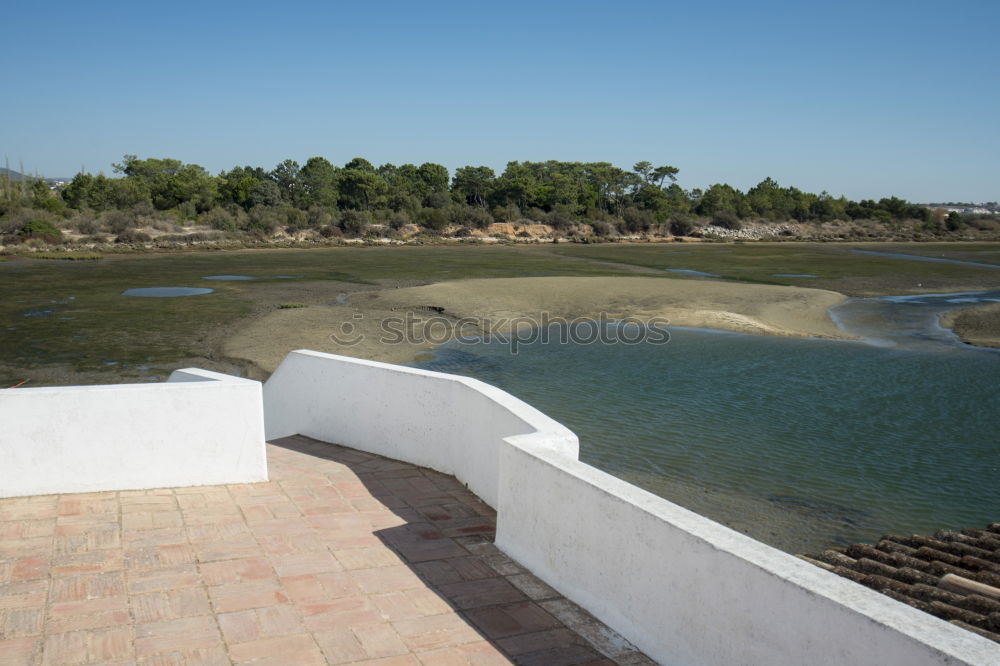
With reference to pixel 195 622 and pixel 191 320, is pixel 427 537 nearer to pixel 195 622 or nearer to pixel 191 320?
pixel 195 622

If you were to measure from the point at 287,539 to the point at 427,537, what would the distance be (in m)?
0.73

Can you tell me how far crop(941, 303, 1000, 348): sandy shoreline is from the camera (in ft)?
64.7

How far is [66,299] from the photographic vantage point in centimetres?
2412

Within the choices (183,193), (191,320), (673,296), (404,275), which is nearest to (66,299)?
(191,320)

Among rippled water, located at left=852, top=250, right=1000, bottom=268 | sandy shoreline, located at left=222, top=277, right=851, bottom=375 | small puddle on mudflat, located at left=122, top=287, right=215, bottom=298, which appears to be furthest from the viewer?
rippled water, located at left=852, top=250, right=1000, bottom=268

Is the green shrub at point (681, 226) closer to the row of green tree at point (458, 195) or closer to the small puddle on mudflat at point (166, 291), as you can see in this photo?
the row of green tree at point (458, 195)

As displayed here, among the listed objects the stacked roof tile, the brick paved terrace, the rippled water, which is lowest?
Answer: the stacked roof tile

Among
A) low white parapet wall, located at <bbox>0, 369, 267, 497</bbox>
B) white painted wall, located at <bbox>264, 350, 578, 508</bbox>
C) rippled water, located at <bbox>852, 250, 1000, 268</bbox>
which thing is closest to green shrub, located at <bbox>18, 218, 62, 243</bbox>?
white painted wall, located at <bbox>264, 350, 578, 508</bbox>

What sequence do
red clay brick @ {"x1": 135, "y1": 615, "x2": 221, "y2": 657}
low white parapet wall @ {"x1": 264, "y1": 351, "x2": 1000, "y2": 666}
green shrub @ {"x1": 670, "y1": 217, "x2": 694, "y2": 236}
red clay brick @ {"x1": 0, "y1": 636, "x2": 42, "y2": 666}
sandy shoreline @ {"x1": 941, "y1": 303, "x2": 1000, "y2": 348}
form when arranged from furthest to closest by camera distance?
green shrub @ {"x1": 670, "y1": 217, "x2": 694, "y2": 236} → sandy shoreline @ {"x1": 941, "y1": 303, "x2": 1000, "y2": 348} → red clay brick @ {"x1": 135, "y1": 615, "x2": 221, "y2": 657} → red clay brick @ {"x1": 0, "y1": 636, "x2": 42, "y2": 666} → low white parapet wall @ {"x1": 264, "y1": 351, "x2": 1000, "y2": 666}

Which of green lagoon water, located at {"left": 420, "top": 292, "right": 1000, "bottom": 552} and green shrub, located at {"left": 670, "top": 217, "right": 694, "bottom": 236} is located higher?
green shrub, located at {"left": 670, "top": 217, "right": 694, "bottom": 236}

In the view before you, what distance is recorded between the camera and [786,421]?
Answer: 12.2 m

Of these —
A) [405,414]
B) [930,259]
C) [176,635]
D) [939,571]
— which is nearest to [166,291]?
[405,414]

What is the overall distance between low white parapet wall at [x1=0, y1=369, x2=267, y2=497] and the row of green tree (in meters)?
55.8

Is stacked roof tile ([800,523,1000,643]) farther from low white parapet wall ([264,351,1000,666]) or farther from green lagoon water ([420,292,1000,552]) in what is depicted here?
low white parapet wall ([264,351,1000,666])
